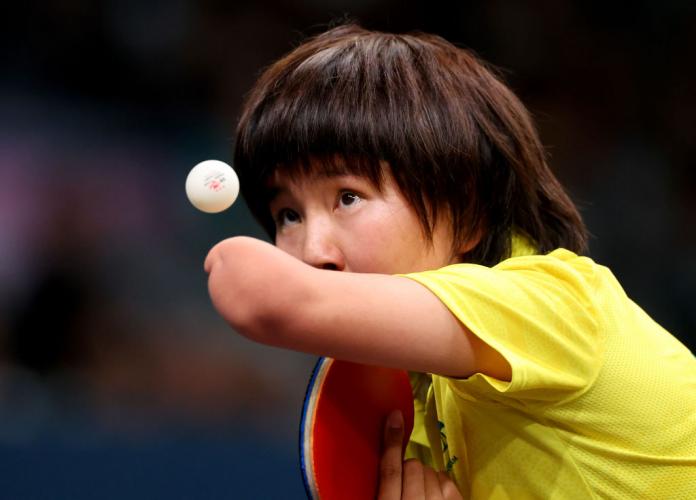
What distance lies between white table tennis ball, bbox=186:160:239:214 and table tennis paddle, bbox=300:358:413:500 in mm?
192

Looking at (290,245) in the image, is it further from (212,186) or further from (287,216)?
(212,186)

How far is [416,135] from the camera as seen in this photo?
1.01 m

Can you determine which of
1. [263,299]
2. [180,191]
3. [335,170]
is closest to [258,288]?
[263,299]

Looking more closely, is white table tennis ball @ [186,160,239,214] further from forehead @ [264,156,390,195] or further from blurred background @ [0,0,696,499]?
blurred background @ [0,0,696,499]

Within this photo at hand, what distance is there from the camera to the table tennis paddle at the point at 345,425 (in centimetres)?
89

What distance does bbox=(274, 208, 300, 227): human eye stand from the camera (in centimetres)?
105

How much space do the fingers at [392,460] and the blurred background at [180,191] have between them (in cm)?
85

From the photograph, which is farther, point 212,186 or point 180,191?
point 180,191

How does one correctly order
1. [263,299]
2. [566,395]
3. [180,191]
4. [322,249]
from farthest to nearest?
[180,191] < [322,249] < [566,395] < [263,299]

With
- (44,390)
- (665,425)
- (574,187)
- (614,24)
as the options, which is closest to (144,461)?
(44,390)

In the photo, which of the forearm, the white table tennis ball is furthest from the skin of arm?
the white table tennis ball

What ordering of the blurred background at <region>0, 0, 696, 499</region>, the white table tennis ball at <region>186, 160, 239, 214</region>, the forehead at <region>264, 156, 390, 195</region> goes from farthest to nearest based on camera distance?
the blurred background at <region>0, 0, 696, 499</region> → the forehead at <region>264, 156, 390, 195</region> → the white table tennis ball at <region>186, 160, 239, 214</region>

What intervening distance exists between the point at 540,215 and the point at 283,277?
535 mm

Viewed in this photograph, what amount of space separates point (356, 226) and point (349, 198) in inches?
1.5
